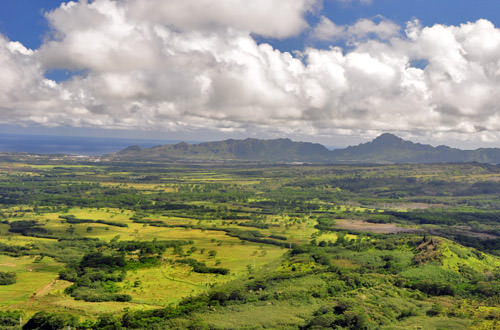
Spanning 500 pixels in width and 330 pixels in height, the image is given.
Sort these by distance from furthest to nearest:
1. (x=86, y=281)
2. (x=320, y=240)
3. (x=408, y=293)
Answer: (x=320, y=240), (x=86, y=281), (x=408, y=293)

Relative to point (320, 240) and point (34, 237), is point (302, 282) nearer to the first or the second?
point (320, 240)

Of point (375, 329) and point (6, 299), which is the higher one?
point (375, 329)

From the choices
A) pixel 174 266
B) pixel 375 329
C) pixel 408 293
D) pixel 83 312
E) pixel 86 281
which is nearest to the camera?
pixel 375 329

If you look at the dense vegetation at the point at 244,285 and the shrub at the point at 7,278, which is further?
the shrub at the point at 7,278

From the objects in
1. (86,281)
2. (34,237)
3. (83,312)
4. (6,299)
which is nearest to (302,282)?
(83,312)

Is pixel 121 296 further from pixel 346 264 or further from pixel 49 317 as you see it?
pixel 346 264

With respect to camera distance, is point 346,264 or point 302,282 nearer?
point 302,282

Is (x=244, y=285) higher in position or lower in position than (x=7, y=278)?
higher

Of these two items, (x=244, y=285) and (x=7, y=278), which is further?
(x=7, y=278)

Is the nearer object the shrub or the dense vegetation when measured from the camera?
the dense vegetation
